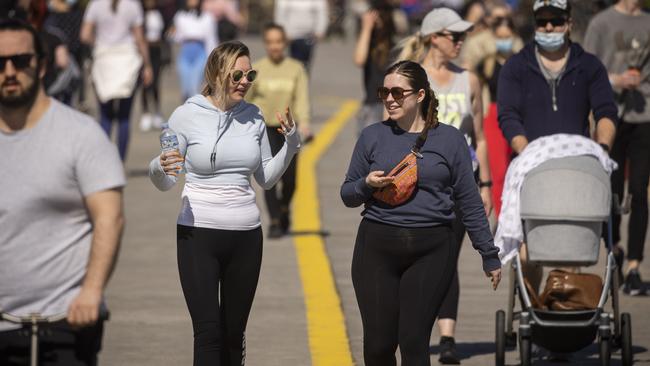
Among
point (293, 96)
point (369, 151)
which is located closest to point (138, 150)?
point (293, 96)

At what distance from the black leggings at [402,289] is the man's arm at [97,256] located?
186 cm

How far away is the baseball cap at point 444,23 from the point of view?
870 centimetres

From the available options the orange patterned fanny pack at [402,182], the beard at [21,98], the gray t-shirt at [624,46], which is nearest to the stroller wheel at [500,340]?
the orange patterned fanny pack at [402,182]

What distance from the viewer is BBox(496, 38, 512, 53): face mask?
15.2m

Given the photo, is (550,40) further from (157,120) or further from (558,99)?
(157,120)

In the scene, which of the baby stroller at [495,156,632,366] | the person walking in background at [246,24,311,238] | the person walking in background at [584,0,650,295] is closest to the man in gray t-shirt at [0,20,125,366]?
the baby stroller at [495,156,632,366]

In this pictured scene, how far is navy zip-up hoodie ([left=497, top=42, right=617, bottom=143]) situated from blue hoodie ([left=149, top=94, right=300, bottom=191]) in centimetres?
190

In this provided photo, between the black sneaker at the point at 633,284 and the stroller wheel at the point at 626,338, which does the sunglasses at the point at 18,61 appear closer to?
the stroller wheel at the point at 626,338

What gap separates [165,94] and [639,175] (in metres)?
17.5

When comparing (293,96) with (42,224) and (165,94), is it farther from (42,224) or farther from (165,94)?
(165,94)

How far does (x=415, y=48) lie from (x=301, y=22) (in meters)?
10.1

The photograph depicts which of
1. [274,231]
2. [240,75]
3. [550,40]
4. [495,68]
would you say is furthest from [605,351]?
[274,231]

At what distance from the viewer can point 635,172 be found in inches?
419

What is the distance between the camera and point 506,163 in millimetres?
9930
